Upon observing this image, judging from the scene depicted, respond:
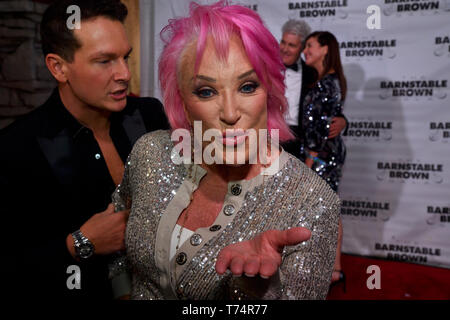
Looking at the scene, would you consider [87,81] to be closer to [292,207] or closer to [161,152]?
[161,152]

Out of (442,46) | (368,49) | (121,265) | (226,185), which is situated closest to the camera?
(226,185)

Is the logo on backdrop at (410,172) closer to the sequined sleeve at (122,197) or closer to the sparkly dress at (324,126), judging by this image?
the sparkly dress at (324,126)

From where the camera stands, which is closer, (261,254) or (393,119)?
(261,254)

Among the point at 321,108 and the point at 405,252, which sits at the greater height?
the point at 321,108

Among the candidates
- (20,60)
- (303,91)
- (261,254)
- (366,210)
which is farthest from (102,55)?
(366,210)

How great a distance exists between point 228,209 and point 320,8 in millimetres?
2804

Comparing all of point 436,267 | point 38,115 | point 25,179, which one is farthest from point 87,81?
point 436,267

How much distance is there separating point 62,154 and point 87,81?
0.30 m

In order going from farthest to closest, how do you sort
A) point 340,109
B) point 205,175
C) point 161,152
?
1. point 340,109
2. point 161,152
3. point 205,175

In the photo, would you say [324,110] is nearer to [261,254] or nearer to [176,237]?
[176,237]

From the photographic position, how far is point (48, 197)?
4.98 ft

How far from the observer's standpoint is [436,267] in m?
3.15

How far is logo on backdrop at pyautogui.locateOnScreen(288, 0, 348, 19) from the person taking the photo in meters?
3.27

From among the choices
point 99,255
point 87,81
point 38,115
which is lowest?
point 99,255
